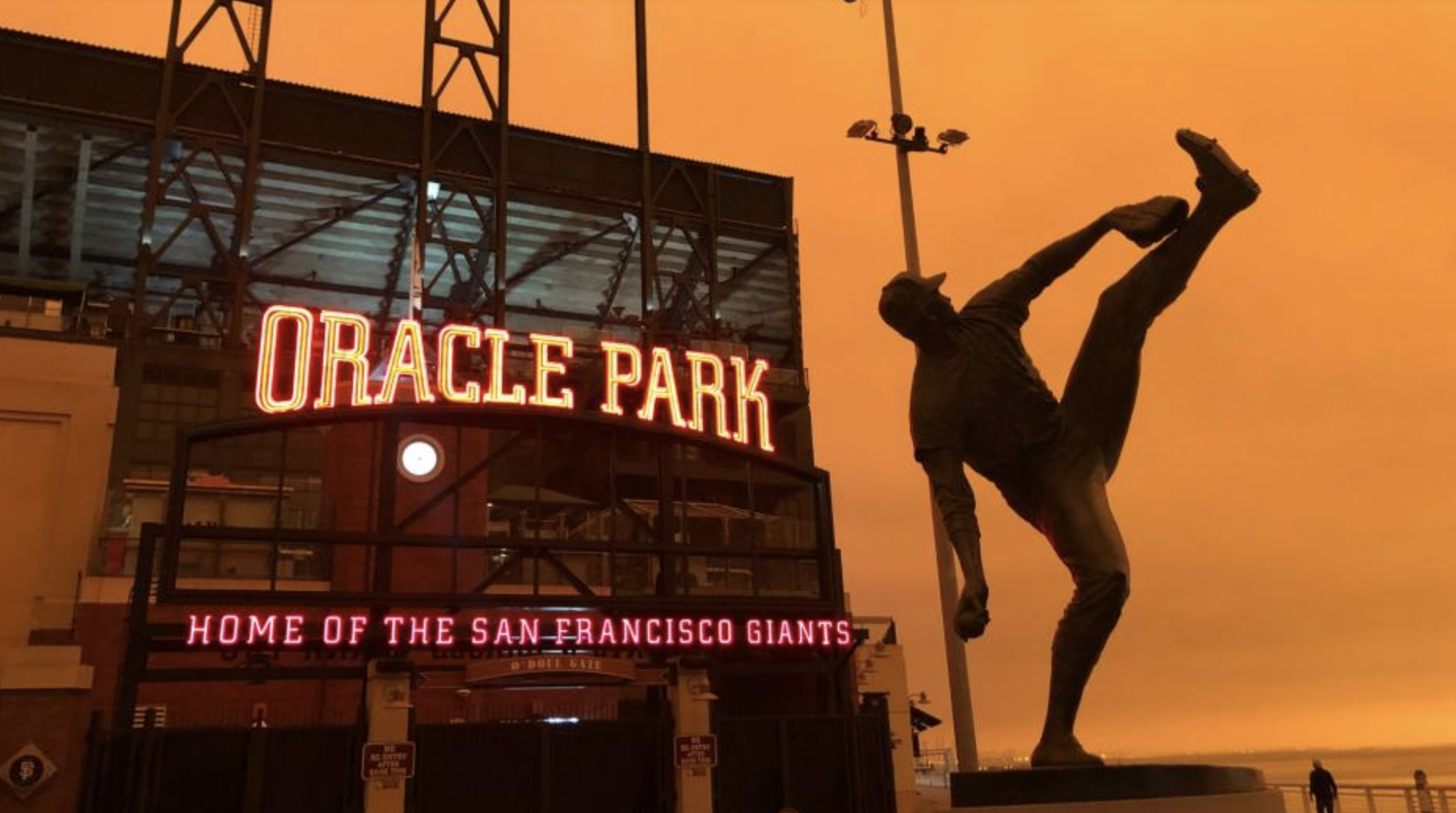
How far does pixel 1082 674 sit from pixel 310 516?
92.3 feet

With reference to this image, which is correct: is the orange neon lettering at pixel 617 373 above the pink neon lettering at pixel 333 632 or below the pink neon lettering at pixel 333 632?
above

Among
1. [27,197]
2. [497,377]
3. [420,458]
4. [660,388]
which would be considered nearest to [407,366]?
[497,377]

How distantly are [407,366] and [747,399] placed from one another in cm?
753

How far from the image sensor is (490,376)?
923 inches

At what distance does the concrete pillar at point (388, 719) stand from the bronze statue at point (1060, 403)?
40.1ft

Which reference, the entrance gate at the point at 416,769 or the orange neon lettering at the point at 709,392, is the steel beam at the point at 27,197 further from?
the entrance gate at the point at 416,769

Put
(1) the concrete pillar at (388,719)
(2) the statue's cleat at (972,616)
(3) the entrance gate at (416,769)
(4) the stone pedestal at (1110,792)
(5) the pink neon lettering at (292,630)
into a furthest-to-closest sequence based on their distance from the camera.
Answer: (5) the pink neon lettering at (292,630) < (1) the concrete pillar at (388,719) < (3) the entrance gate at (416,769) < (2) the statue's cleat at (972,616) < (4) the stone pedestal at (1110,792)

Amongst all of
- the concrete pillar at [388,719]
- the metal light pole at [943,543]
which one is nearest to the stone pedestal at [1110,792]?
the metal light pole at [943,543]

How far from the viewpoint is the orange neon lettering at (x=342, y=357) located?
21828 mm

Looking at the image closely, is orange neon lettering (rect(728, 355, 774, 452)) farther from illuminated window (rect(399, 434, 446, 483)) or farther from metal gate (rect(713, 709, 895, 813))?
illuminated window (rect(399, 434, 446, 483))

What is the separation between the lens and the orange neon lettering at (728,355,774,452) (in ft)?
83.5

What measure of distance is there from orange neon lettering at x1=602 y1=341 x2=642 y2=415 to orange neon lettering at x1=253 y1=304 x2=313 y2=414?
19.8 feet

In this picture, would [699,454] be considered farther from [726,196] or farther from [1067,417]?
[1067,417]

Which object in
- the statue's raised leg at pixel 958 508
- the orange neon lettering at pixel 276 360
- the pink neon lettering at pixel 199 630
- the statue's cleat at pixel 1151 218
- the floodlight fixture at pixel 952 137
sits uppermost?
the floodlight fixture at pixel 952 137
